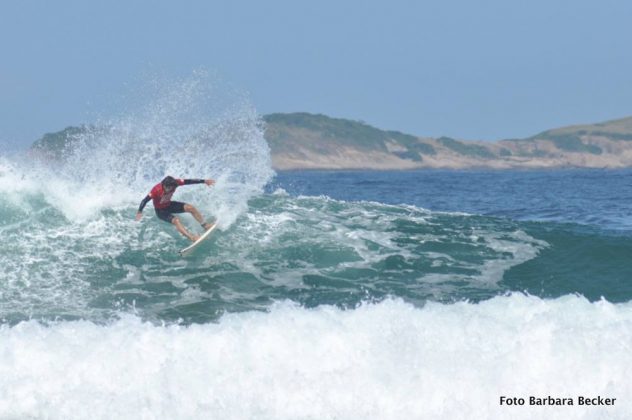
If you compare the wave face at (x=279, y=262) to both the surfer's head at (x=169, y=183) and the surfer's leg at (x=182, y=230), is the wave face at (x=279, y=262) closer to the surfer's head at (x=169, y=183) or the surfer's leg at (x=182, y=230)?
the surfer's leg at (x=182, y=230)

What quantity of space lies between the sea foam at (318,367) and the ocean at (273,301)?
26 millimetres

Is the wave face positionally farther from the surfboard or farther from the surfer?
the surfer

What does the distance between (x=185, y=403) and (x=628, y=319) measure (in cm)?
684

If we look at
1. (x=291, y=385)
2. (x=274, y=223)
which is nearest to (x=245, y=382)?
(x=291, y=385)

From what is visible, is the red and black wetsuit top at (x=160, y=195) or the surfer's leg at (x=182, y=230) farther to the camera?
the surfer's leg at (x=182, y=230)

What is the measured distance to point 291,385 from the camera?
409 inches

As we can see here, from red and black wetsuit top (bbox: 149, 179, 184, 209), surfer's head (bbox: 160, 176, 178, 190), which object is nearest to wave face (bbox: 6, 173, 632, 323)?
red and black wetsuit top (bbox: 149, 179, 184, 209)

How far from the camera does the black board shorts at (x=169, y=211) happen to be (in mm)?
17766

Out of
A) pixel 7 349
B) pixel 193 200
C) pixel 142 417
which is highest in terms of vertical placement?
pixel 193 200

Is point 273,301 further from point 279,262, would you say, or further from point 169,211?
point 169,211

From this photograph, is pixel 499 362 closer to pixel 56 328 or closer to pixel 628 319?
pixel 628 319

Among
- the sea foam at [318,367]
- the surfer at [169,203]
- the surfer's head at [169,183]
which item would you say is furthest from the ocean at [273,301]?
the surfer's head at [169,183]

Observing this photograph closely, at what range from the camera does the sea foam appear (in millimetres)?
10055

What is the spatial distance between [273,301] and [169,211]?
4382 mm
